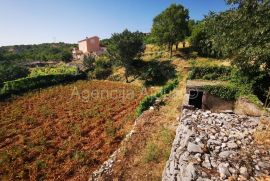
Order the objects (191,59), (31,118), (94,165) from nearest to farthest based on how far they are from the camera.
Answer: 1. (94,165)
2. (31,118)
3. (191,59)

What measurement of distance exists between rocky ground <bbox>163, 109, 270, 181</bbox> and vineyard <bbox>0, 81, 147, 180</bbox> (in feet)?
23.4

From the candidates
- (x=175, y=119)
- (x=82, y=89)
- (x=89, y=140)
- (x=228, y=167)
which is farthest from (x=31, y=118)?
(x=228, y=167)

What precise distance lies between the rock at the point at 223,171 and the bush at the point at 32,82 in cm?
3422

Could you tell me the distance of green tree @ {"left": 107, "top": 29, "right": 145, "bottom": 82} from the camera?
35312 millimetres

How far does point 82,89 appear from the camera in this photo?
3422cm

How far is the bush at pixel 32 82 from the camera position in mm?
33062

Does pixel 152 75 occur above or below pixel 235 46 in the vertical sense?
below

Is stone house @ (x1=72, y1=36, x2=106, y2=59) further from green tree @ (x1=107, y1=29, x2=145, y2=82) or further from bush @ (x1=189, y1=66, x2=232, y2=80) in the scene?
bush @ (x1=189, y1=66, x2=232, y2=80)

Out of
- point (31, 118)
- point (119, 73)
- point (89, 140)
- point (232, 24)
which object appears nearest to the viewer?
point (232, 24)

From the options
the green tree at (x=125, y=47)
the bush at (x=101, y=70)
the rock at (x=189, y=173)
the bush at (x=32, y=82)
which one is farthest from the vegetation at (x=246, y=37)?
the bush at (x=32, y=82)

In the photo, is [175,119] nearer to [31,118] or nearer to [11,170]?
[11,170]

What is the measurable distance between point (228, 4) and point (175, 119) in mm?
9506

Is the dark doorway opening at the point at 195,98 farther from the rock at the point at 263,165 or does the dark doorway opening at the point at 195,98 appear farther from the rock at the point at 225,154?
the rock at the point at 263,165

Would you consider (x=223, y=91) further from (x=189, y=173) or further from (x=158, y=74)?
(x=158, y=74)
